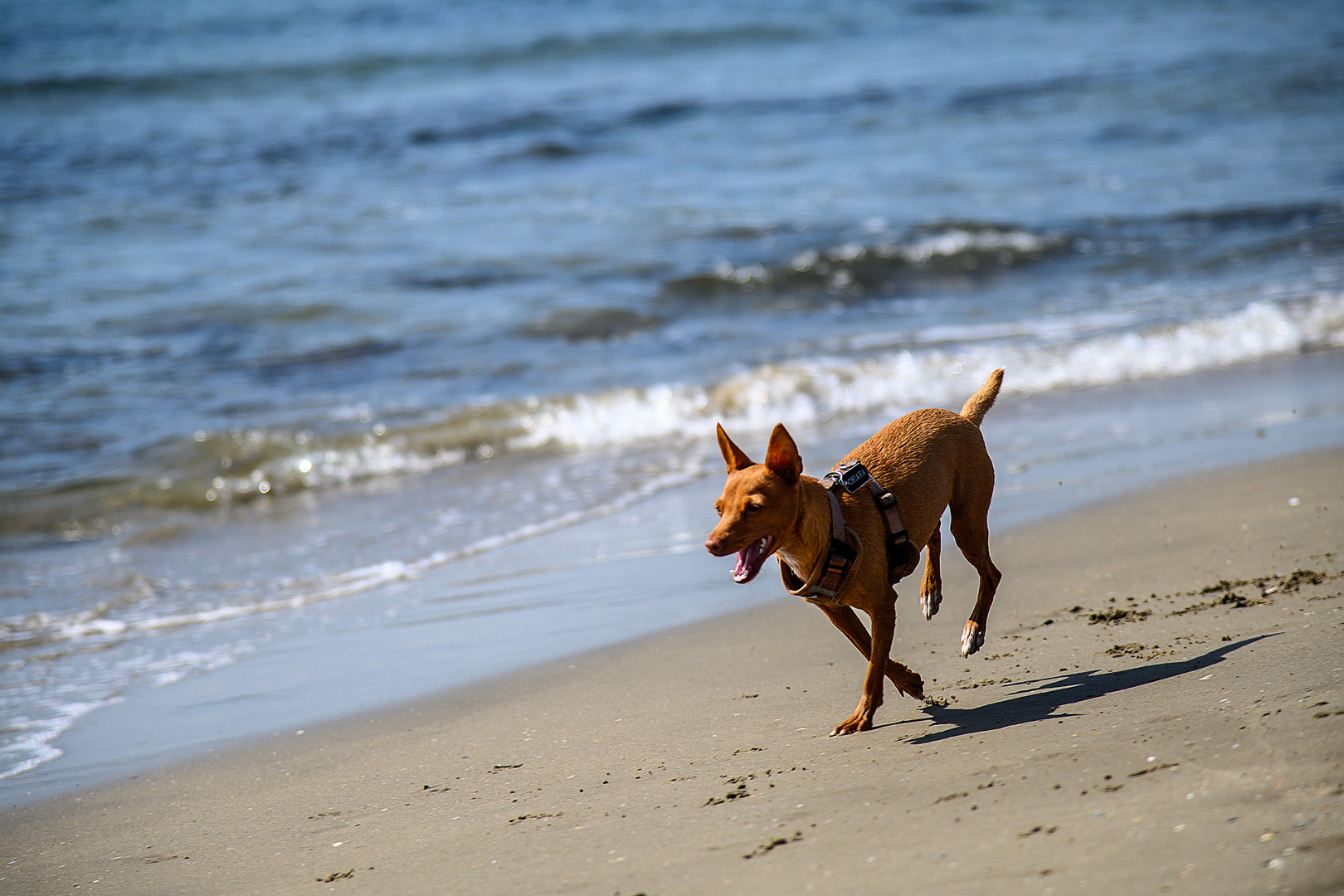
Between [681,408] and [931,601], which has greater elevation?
[681,408]

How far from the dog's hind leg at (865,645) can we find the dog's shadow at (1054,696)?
94 millimetres

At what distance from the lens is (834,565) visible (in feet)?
10.7

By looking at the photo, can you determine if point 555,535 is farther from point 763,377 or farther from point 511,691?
point 763,377

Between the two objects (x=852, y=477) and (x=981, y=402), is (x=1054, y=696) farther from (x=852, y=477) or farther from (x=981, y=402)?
(x=981, y=402)

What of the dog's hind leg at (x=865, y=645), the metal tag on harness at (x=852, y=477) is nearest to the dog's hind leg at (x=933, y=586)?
the dog's hind leg at (x=865, y=645)

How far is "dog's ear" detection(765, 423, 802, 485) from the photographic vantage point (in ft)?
10.1

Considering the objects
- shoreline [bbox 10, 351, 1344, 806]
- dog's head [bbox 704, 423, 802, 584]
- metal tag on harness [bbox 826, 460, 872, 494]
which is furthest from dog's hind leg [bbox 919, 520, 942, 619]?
shoreline [bbox 10, 351, 1344, 806]

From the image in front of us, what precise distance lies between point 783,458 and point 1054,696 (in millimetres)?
1207

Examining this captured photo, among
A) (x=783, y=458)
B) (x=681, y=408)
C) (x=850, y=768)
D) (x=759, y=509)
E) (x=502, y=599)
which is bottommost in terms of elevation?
(x=850, y=768)

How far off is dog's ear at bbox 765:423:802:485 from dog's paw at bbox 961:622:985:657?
114 centimetres

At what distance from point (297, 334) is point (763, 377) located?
18.6 feet

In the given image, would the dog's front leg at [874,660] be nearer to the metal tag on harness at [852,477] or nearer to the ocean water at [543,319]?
the metal tag on harness at [852,477]

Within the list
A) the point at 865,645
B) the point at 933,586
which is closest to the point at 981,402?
the point at 933,586

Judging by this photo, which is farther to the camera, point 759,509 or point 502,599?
point 502,599
